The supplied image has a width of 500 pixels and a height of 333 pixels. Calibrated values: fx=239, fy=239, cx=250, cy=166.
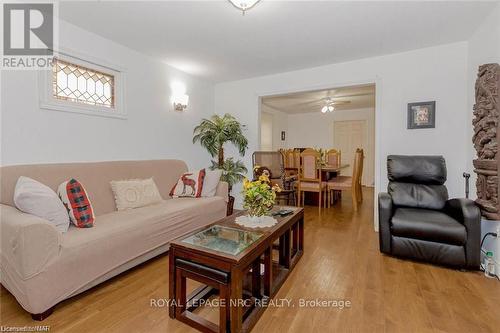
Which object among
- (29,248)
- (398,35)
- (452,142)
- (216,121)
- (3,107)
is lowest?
(29,248)

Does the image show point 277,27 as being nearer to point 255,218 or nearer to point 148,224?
point 255,218

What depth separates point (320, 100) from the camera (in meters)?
5.92

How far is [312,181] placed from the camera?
4.38 meters

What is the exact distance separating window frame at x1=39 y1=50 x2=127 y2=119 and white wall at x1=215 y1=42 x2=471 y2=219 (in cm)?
263

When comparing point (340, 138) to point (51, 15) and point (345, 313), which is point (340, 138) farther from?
point (51, 15)

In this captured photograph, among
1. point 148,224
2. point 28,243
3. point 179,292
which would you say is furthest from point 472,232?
point 28,243

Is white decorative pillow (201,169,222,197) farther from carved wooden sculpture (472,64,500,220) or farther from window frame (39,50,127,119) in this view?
carved wooden sculpture (472,64,500,220)

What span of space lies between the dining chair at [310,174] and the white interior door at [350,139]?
10.3 ft

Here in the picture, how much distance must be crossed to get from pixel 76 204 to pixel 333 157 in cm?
491

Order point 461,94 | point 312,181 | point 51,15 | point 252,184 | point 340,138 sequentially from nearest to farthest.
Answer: point 252,184 → point 51,15 → point 461,94 → point 312,181 → point 340,138

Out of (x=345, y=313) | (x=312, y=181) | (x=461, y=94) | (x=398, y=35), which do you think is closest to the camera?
(x=345, y=313)

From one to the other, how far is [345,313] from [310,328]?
30 centimetres

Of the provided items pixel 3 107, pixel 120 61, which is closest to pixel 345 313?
pixel 3 107

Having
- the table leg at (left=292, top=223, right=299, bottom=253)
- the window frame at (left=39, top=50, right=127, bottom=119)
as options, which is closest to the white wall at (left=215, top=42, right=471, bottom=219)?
the table leg at (left=292, top=223, right=299, bottom=253)
